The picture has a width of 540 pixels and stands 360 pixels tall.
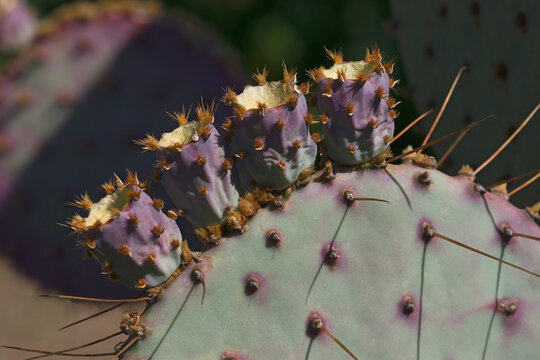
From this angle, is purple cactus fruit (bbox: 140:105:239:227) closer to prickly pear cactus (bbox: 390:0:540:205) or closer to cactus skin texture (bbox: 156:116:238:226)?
cactus skin texture (bbox: 156:116:238:226)

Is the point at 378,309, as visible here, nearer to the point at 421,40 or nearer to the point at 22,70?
the point at 421,40

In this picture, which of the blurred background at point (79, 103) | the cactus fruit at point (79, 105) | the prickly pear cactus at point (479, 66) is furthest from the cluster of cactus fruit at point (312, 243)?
the cactus fruit at point (79, 105)

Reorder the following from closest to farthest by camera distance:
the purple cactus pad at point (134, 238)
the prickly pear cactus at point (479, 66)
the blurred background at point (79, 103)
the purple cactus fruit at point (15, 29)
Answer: the purple cactus pad at point (134, 238)
the prickly pear cactus at point (479, 66)
the blurred background at point (79, 103)
the purple cactus fruit at point (15, 29)

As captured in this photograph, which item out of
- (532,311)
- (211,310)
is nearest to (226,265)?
(211,310)

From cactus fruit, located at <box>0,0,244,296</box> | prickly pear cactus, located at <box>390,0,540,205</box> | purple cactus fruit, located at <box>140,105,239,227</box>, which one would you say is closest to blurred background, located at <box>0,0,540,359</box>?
cactus fruit, located at <box>0,0,244,296</box>

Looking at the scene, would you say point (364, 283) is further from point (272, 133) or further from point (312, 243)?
point (272, 133)

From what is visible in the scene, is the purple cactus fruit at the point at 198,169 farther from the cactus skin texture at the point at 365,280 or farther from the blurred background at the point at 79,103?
the blurred background at the point at 79,103
